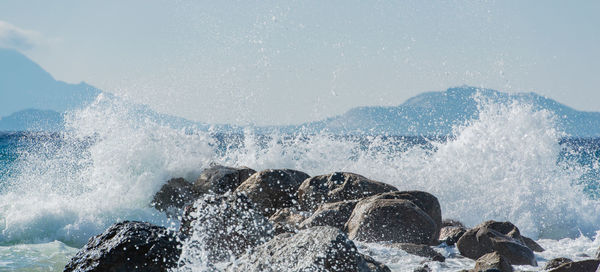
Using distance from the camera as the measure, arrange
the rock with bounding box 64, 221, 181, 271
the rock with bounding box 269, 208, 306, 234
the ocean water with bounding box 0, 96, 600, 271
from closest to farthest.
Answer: the rock with bounding box 64, 221, 181, 271 < the rock with bounding box 269, 208, 306, 234 < the ocean water with bounding box 0, 96, 600, 271

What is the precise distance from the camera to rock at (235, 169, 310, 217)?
27.5ft

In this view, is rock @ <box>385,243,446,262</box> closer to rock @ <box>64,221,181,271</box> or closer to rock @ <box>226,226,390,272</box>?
rock @ <box>226,226,390,272</box>

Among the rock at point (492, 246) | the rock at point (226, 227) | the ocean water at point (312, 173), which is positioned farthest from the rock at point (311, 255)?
the ocean water at point (312, 173)

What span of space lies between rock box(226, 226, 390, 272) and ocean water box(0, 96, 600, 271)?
518 cm

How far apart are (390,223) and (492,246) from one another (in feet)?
3.65

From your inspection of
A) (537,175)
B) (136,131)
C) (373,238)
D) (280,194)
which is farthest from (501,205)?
(136,131)

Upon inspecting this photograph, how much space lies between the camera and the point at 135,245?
4.57m

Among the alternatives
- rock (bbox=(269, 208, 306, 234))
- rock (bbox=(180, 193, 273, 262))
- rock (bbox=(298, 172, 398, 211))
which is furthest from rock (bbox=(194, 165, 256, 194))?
rock (bbox=(180, 193, 273, 262))

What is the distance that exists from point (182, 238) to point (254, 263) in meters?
1.10

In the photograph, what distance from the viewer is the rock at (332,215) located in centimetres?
685

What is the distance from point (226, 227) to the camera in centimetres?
573

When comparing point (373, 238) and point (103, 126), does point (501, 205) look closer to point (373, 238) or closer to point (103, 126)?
point (373, 238)

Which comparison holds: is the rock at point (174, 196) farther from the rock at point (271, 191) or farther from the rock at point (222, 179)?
the rock at point (271, 191)

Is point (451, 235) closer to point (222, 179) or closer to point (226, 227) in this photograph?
point (226, 227)
